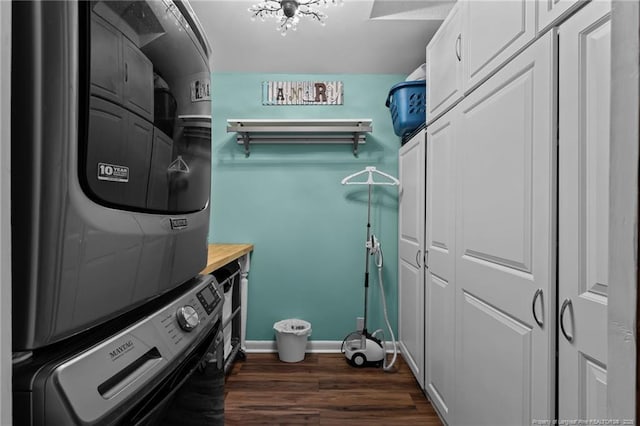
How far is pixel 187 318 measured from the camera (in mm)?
710

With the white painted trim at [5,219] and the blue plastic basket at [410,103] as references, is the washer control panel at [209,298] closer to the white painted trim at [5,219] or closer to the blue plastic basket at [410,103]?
the white painted trim at [5,219]

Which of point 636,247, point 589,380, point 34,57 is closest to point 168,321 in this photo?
point 34,57

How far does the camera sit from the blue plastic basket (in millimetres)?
2299

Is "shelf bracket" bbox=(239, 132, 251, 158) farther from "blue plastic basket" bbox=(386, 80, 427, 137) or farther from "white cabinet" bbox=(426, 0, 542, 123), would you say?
"white cabinet" bbox=(426, 0, 542, 123)

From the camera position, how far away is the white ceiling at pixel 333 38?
6.67 ft

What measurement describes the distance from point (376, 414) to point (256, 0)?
2.48 m

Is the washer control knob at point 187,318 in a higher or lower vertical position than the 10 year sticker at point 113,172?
lower

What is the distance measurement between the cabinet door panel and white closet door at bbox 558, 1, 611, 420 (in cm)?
18

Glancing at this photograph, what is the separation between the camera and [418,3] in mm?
2025

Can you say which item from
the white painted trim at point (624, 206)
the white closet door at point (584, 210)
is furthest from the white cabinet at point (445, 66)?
the white painted trim at point (624, 206)

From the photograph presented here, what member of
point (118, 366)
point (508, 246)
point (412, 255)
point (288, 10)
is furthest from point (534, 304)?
point (288, 10)

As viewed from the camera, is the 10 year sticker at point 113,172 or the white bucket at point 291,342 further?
the white bucket at point 291,342

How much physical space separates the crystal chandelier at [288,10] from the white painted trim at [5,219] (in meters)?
1.73

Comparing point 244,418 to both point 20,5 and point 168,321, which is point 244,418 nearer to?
point 168,321
